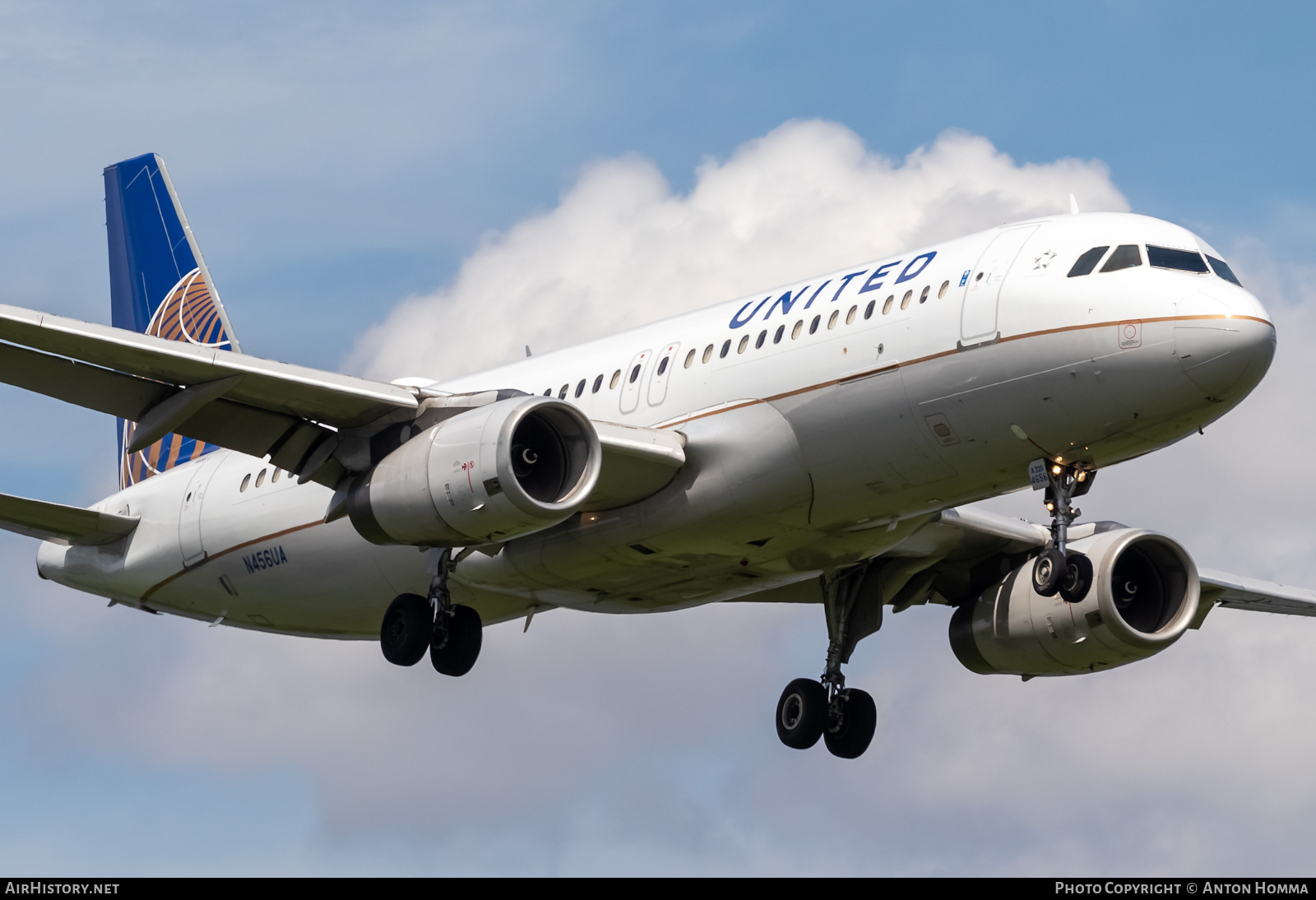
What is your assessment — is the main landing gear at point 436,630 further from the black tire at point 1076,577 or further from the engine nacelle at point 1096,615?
the engine nacelle at point 1096,615

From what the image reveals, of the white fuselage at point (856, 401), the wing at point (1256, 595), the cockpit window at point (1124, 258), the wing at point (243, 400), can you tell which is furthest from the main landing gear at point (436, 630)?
the wing at point (1256, 595)

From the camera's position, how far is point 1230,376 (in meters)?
24.1

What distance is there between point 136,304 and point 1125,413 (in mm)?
24418

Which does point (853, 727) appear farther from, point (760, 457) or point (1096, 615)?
point (760, 457)

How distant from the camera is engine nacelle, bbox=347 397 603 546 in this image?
85.3ft

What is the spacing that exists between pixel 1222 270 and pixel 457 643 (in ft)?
40.4

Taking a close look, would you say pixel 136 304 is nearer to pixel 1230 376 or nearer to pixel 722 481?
pixel 722 481

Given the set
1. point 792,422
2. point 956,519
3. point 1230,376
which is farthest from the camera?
point 956,519

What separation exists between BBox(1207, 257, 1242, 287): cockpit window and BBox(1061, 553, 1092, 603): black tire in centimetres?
408

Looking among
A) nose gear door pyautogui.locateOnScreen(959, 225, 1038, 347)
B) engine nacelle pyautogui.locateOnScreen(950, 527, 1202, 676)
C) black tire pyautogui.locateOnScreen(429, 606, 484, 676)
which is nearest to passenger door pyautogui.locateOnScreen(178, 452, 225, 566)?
black tire pyautogui.locateOnScreen(429, 606, 484, 676)

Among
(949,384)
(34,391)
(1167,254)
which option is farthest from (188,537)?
(1167,254)

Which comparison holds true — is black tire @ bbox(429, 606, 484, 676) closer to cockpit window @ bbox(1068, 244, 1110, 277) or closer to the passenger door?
the passenger door

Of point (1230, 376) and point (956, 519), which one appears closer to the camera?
point (1230, 376)

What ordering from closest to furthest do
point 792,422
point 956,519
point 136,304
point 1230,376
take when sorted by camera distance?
point 1230,376 → point 792,422 → point 956,519 → point 136,304
